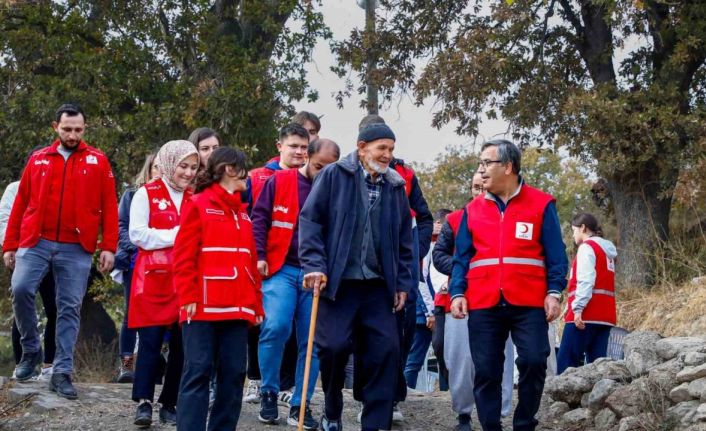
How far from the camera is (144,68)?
18406mm

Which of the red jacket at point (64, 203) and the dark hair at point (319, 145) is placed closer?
the dark hair at point (319, 145)

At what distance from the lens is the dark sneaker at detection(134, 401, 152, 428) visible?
289 inches

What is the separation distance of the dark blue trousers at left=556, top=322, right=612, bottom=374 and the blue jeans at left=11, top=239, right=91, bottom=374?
15.8 ft

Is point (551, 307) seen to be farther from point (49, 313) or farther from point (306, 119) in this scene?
point (49, 313)

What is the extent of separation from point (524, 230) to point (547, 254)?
225 millimetres

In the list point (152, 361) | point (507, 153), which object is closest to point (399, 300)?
point (507, 153)

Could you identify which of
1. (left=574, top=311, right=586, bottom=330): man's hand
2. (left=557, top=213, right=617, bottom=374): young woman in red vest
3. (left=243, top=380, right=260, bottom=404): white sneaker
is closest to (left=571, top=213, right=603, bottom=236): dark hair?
(left=557, top=213, right=617, bottom=374): young woman in red vest

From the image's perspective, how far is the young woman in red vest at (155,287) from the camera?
7320mm

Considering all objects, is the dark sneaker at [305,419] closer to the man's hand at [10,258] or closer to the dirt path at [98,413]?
the dirt path at [98,413]

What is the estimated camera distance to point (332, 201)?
270 inches

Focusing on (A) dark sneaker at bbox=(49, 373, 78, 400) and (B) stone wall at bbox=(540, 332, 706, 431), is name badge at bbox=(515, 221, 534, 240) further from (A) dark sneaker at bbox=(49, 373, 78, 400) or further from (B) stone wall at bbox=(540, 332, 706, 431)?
(A) dark sneaker at bbox=(49, 373, 78, 400)

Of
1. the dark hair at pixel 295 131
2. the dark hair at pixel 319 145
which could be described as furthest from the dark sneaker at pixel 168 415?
the dark hair at pixel 295 131

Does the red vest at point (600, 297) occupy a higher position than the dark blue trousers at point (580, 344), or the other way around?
the red vest at point (600, 297)

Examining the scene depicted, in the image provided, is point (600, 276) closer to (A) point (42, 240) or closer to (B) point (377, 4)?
(A) point (42, 240)
